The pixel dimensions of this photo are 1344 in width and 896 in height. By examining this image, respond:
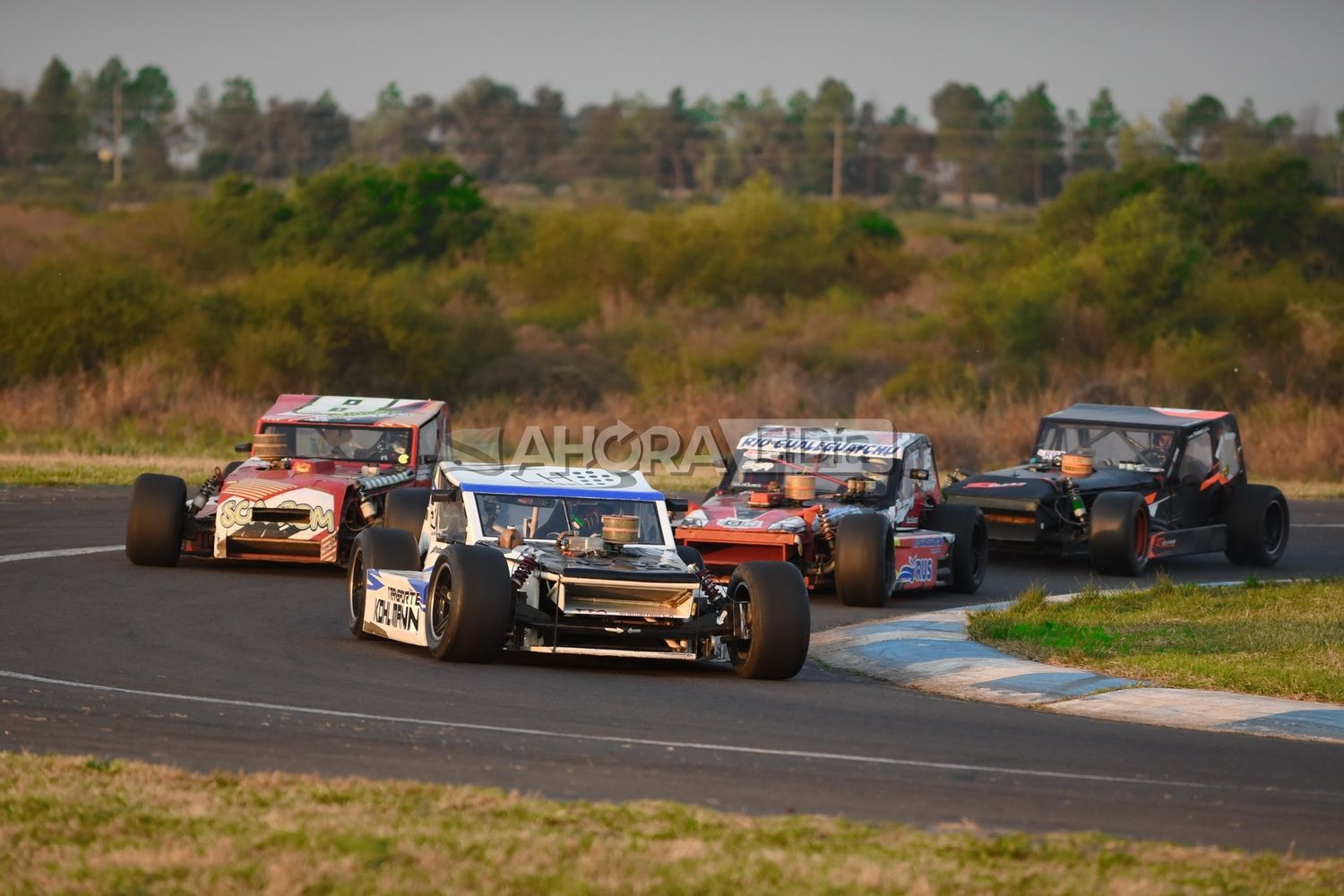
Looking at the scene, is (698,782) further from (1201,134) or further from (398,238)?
(1201,134)

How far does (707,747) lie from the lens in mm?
10562

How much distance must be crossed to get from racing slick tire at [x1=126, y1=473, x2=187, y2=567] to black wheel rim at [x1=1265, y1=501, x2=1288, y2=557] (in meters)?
12.8

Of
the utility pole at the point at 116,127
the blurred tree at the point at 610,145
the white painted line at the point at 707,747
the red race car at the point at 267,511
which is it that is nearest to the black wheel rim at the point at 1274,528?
the red race car at the point at 267,511

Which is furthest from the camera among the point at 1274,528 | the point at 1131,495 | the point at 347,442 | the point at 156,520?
the point at 1274,528

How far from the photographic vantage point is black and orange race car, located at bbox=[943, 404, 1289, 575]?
2202 centimetres

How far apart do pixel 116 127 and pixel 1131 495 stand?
352 feet

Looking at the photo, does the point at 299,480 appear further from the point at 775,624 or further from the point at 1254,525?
the point at 1254,525

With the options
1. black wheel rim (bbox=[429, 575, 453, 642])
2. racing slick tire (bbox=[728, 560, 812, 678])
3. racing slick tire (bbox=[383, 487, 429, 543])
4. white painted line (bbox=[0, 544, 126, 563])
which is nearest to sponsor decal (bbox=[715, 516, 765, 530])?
racing slick tire (bbox=[383, 487, 429, 543])

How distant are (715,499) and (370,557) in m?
5.69

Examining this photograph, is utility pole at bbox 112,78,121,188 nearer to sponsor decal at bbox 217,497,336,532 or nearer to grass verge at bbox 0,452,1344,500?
grass verge at bbox 0,452,1344,500

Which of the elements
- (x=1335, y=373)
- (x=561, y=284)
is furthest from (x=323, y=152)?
(x=1335, y=373)

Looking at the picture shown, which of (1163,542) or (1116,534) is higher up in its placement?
(1116,534)

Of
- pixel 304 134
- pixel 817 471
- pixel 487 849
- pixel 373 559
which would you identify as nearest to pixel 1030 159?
pixel 304 134

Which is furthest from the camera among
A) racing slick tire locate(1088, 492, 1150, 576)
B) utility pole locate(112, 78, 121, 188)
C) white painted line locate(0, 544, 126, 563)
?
utility pole locate(112, 78, 121, 188)
